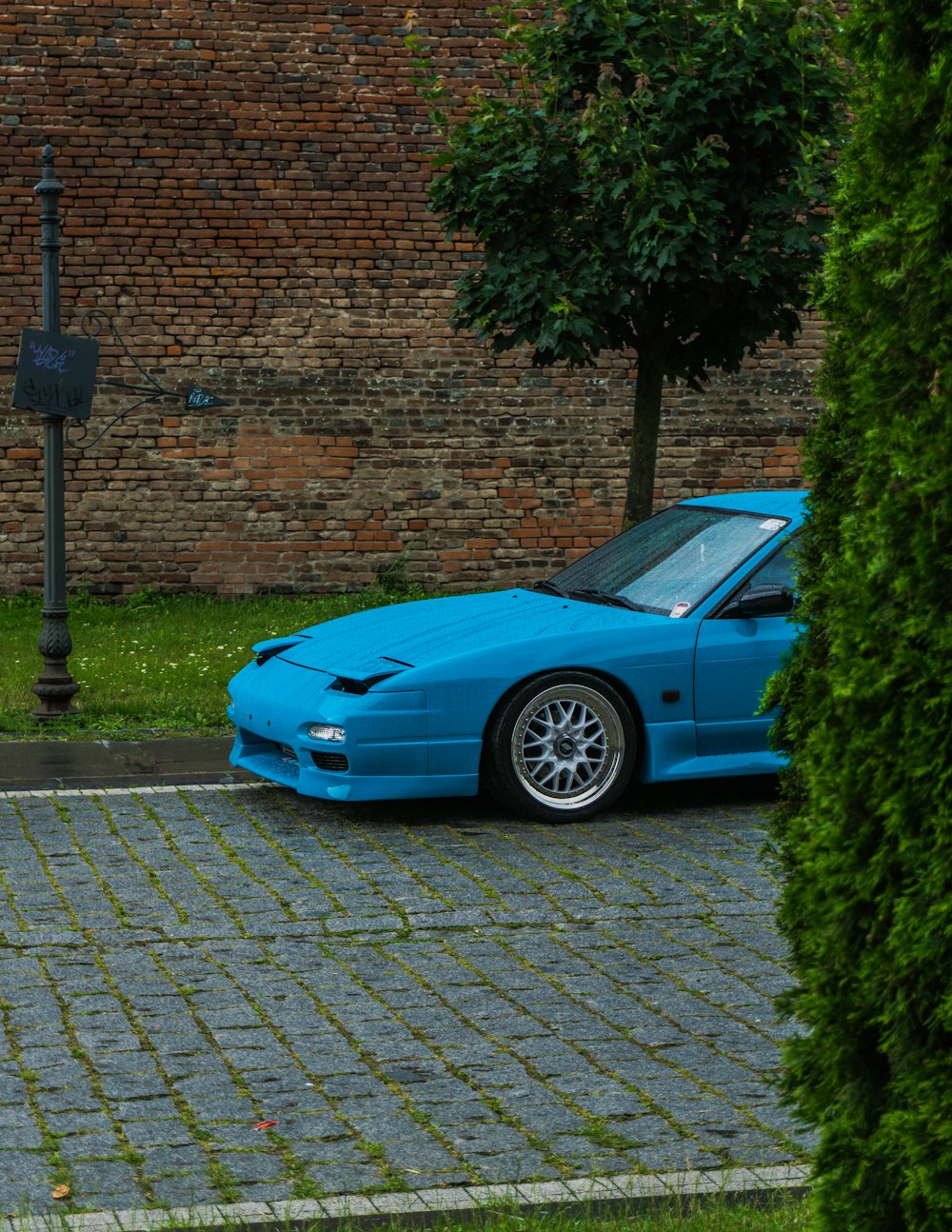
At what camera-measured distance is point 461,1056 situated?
5.05 m

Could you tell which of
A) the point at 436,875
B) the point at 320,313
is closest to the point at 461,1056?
the point at 436,875

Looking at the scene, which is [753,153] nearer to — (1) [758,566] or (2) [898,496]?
(1) [758,566]

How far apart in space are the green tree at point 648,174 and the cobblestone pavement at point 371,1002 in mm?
4624

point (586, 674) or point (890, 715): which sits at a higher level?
point (890, 715)

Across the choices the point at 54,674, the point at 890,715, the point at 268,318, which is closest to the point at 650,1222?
the point at 890,715

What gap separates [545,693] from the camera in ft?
26.1

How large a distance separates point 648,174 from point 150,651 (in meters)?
5.11

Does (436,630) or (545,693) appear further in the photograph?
(436,630)

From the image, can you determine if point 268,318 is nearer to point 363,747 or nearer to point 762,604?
point 762,604

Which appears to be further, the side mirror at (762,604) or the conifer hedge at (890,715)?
the side mirror at (762,604)

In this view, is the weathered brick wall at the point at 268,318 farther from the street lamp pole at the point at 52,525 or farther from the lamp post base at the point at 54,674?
the lamp post base at the point at 54,674

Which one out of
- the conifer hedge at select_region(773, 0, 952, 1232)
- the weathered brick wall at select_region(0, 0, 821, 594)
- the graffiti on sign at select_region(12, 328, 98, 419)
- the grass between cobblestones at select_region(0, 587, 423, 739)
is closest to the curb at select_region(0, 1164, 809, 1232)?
the conifer hedge at select_region(773, 0, 952, 1232)

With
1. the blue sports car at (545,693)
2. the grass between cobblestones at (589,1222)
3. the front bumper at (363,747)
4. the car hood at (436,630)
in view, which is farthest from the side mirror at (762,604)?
the grass between cobblestones at (589,1222)

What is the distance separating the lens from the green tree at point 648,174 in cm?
1148
